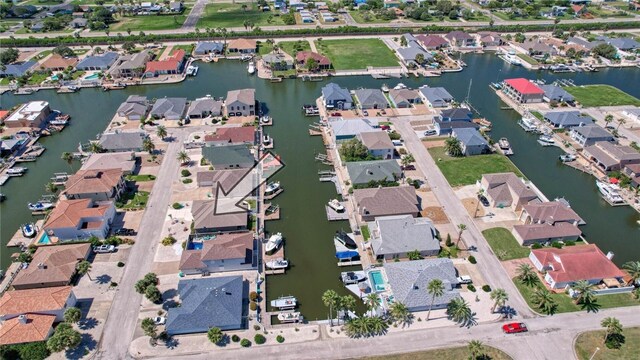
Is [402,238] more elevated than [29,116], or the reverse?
[29,116]

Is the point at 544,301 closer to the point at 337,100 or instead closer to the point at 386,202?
the point at 386,202

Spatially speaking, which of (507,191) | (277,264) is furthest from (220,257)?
(507,191)

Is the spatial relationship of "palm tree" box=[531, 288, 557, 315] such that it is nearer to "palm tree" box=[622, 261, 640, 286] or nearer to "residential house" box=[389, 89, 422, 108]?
"palm tree" box=[622, 261, 640, 286]

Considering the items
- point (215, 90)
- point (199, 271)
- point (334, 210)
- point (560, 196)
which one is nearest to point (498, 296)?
point (334, 210)

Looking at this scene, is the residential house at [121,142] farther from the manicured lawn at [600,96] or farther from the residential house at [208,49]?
the manicured lawn at [600,96]

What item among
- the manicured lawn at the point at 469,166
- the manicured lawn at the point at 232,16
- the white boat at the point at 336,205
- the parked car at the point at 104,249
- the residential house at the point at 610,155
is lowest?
the parked car at the point at 104,249

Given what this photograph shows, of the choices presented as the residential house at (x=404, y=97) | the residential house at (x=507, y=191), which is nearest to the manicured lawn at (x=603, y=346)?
the residential house at (x=507, y=191)
